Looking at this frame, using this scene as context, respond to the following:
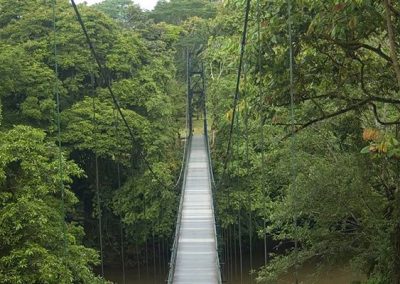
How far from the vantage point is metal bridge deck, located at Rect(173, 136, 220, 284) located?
7.16m

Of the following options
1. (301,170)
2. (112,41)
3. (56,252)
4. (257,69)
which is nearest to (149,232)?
(112,41)

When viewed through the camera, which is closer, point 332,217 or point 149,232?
point 332,217

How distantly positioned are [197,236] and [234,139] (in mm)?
3604

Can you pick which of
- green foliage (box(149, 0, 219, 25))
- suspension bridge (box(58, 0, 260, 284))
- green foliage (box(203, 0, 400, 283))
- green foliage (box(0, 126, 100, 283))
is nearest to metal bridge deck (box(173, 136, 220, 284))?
suspension bridge (box(58, 0, 260, 284))

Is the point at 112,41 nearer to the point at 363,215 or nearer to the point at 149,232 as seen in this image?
the point at 149,232

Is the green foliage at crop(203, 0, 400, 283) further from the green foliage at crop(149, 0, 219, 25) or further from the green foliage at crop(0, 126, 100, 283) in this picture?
the green foliage at crop(149, 0, 219, 25)

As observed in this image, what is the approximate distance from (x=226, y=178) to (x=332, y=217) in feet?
20.0

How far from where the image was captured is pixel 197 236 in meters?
8.53

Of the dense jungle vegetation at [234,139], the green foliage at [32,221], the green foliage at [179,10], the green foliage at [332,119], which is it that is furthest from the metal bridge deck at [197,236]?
the green foliage at [179,10]

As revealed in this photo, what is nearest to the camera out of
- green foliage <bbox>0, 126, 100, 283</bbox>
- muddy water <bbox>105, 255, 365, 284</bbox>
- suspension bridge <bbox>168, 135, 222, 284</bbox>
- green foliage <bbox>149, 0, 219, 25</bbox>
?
green foliage <bbox>0, 126, 100, 283</bbox>

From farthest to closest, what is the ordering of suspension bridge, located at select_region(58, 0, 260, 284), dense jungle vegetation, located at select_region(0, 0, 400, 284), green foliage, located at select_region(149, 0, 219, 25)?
green foliage, located at select_region(149, 0, 219, 25) < suspension bridge, located at select_region(58, 0, 260, 284) < dense jungle vegetation, located at select_region(0, 0, 400, 284)

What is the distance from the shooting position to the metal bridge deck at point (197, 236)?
282 inches

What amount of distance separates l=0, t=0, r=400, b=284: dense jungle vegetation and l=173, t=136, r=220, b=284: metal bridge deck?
0.47 meters

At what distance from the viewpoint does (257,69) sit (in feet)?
12.3
